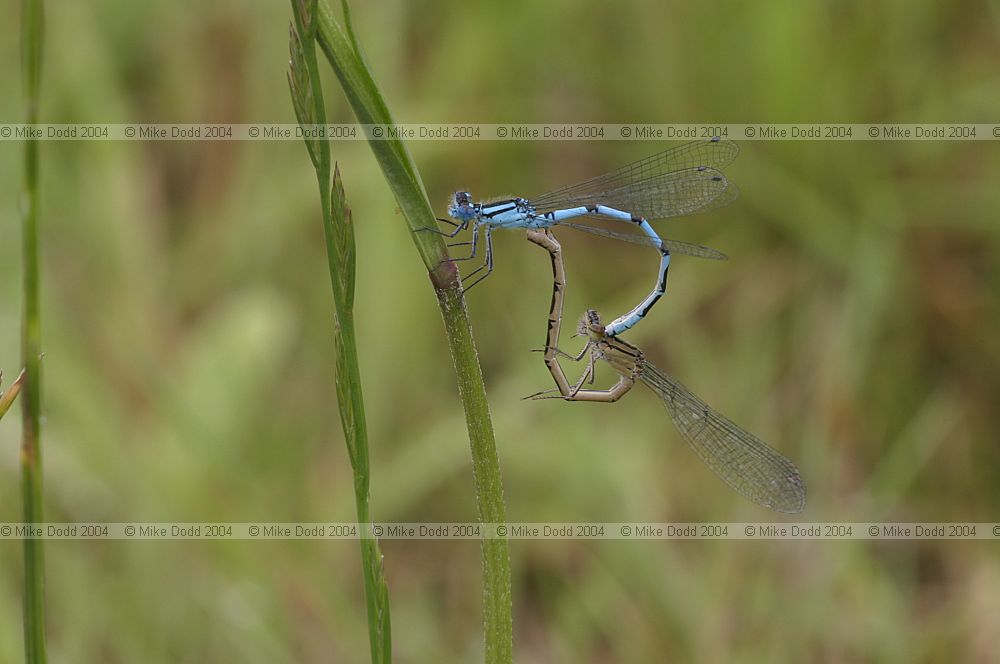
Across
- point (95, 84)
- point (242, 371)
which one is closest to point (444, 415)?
point (242, 371)

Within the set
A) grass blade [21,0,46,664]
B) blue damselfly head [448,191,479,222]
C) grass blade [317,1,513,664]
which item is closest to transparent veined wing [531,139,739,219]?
blue damselfly head [448,191,479,222]

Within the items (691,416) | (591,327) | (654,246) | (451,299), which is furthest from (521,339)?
(451,299)

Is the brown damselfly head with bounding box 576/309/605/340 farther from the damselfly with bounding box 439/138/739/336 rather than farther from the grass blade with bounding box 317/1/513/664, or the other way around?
the grass blade with bounding box 317/1/513/664

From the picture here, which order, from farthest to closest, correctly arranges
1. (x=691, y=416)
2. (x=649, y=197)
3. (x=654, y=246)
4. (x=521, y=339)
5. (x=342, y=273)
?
(x=521, y=339)
(x=649, y=197)
(x=691, y=416)
(x=654, y=246)
(x=342, y=273)

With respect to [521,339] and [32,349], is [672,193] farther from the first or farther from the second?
[32,349]

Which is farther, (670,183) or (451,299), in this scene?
(670,183)

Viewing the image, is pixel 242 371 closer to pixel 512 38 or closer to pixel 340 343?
pixel 512 38
